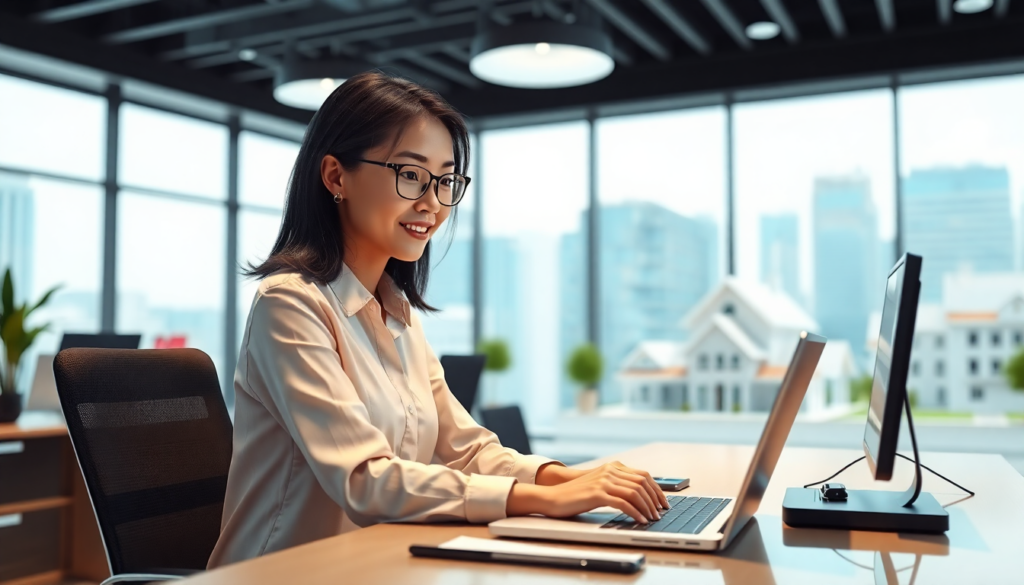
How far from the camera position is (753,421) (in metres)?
5.94

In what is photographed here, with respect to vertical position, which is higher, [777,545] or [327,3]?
[327,3]

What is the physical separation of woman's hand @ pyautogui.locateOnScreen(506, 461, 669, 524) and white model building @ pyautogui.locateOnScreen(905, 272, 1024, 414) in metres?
5.01

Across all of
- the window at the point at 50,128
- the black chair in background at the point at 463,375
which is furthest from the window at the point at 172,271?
the black chair in background at the point at 463,375

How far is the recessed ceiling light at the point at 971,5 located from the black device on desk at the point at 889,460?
461cm

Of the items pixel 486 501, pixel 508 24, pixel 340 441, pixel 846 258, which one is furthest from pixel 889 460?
pixel 846 258

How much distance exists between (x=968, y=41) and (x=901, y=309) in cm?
532

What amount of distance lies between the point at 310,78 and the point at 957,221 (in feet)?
13.7

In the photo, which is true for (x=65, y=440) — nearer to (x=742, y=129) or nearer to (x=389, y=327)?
(x=389, y=327)

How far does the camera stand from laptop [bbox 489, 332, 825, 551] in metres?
1.06

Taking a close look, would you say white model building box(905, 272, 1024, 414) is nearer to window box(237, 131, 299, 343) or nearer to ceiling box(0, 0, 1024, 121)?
ceiling box(0, 0, 1024, 121)

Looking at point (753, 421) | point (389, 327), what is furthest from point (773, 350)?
point (389, 327)

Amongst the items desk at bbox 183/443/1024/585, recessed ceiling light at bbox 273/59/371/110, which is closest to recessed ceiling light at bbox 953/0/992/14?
recessed ceiling light at bbox 273/59/371/110

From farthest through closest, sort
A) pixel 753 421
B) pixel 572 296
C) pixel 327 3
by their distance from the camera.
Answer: pixel 572 296, pixel 753 421, pixel 327 3

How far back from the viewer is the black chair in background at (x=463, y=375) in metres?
3.56
